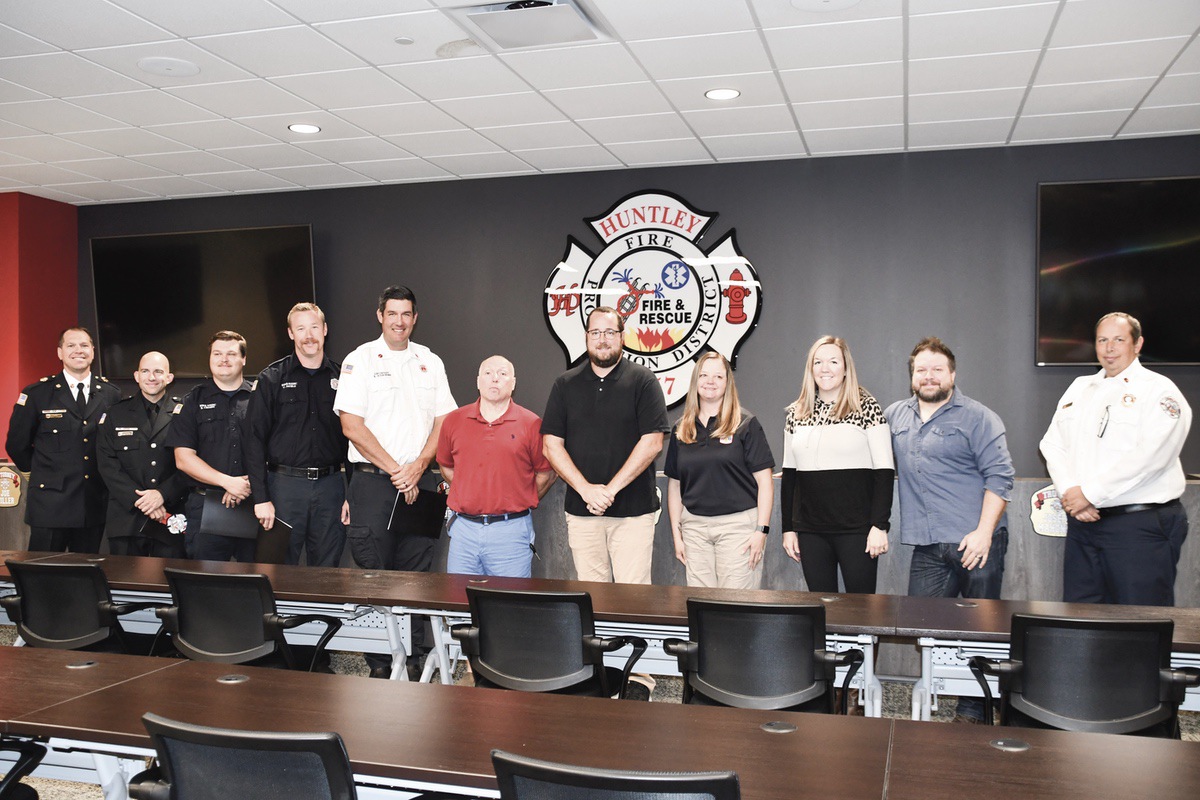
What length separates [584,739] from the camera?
2.00 m

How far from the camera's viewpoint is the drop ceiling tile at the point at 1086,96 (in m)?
5.17

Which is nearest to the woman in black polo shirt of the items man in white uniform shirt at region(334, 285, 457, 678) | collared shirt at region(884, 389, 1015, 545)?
collared shirt at region(884, 389, 1015, 545)

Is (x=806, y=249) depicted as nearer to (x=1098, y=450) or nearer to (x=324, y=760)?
(x=1098, y=450)

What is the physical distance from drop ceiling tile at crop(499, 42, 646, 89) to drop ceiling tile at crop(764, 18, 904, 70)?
2.36 feet

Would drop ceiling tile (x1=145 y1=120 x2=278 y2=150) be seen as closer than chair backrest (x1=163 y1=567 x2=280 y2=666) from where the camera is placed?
No

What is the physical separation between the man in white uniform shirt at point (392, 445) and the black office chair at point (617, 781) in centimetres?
325

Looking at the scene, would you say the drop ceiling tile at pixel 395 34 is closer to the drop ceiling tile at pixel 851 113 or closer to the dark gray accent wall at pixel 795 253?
the drop ceiling tile at pixel 851 113

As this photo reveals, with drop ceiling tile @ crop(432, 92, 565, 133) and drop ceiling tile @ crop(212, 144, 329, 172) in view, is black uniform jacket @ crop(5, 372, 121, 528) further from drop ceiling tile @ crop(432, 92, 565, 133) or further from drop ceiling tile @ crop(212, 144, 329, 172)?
drop ceiling tile @ crop(432, 92, 565, 133)

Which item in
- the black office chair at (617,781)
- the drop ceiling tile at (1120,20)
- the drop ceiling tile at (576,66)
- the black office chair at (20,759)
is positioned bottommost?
the black office chair at (20,759)

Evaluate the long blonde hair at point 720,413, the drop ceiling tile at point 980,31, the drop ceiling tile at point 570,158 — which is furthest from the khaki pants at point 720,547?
the drop ceiling tile at point 570,158

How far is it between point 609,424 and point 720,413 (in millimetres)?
512

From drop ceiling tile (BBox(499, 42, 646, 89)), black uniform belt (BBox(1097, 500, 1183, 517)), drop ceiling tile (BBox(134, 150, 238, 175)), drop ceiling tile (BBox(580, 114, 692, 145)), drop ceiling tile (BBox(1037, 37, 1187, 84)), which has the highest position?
drop ceiling tile (BBox(134, 150, 238, 175))

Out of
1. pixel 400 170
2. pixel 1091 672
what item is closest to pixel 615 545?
pixel 1091 672

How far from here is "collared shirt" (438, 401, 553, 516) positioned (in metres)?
4.48
